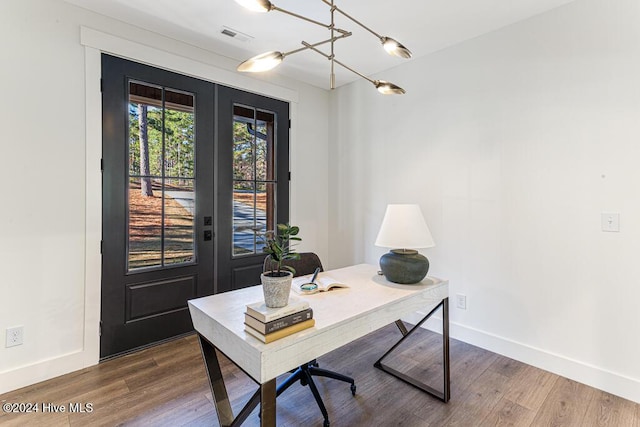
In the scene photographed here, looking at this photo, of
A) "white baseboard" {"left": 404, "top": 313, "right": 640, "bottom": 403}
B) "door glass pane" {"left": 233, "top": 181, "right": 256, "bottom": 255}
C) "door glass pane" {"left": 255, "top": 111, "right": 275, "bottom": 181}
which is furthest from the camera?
"door glass pane" {"left": 255, "top": 111, "right": 275, "bottom": 181}

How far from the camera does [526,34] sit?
235 centimetres

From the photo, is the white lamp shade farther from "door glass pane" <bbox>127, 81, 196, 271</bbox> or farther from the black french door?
"door glass pane" <bbox>127, 81, 196, 271</bbox>

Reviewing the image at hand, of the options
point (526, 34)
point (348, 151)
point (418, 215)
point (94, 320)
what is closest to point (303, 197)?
point (348, 151)

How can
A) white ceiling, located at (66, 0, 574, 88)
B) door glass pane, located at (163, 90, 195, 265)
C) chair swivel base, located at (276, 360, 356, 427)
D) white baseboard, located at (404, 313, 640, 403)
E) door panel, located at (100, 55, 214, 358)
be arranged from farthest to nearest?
door glass pane, located at (163, 90, 195, 265)
door panel, located at (100, 55, 214, 358)
white ceiling, located at (66, 0, 574, 88)
white baseboard, located at (404, 313, 640, 403)
chair swivel base, located at (276, 360, 356, 427)

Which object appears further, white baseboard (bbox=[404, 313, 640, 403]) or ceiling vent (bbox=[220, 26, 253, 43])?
ceiling vent (bbox=[220, 26, 253, 43])

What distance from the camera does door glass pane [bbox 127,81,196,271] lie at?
98.0 inches

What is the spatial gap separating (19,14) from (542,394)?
4.21 meters

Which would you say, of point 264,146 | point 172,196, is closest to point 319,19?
point 264,146

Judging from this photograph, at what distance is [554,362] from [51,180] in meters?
3.80

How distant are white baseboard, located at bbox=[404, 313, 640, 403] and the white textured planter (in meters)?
2.13

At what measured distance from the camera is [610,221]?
202 cm

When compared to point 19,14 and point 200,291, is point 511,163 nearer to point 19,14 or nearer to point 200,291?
point 200,291

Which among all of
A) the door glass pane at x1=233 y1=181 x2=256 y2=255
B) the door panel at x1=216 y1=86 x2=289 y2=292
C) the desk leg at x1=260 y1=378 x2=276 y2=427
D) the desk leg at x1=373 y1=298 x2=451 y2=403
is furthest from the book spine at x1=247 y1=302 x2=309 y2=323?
the door glass pane at x1=233 y1=181 x2=256 y2=255

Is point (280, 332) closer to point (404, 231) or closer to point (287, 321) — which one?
point (287, 321)
